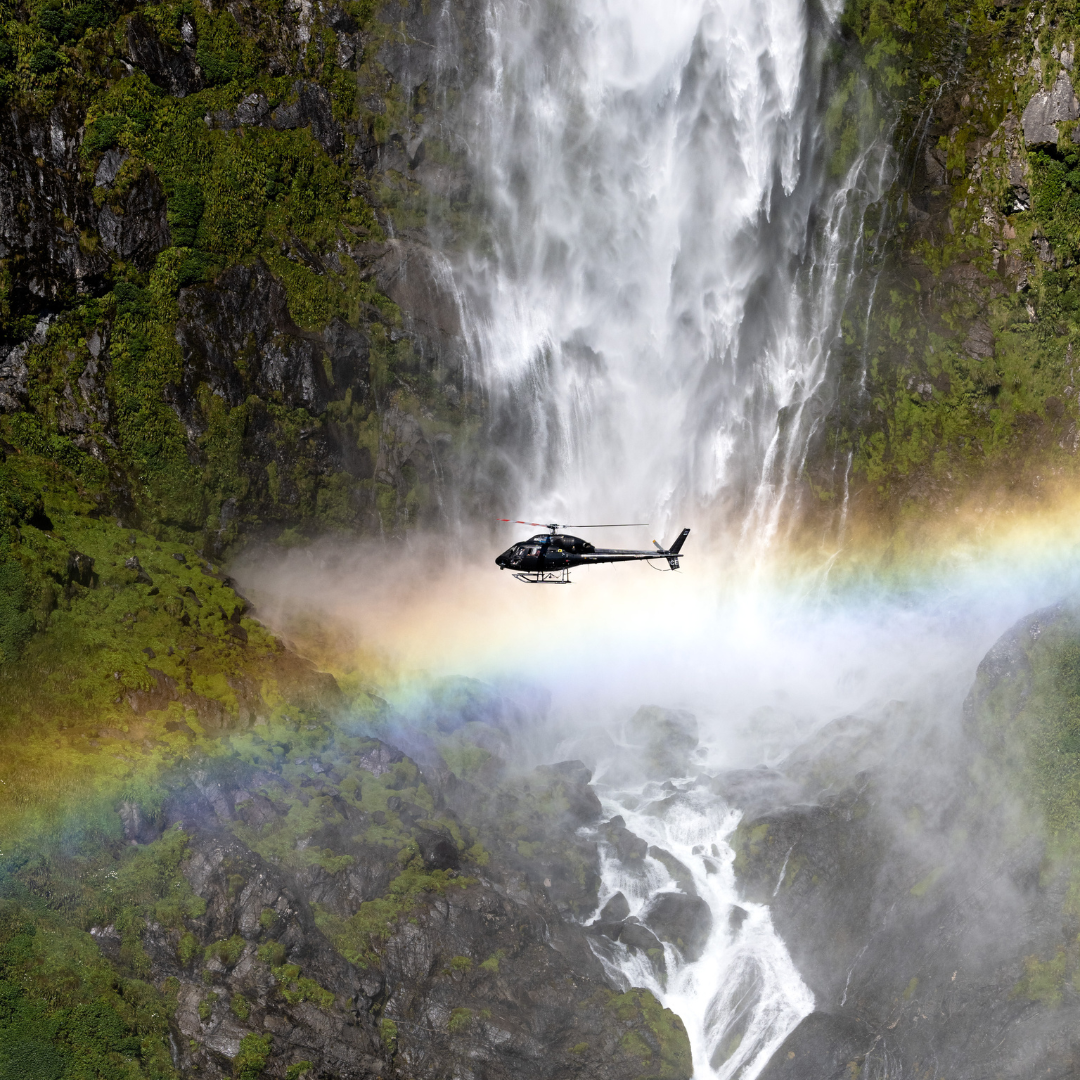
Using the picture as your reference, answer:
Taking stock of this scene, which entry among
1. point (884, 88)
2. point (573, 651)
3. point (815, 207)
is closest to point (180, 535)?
point (573, 651)

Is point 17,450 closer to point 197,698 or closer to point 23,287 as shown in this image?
point 23,287

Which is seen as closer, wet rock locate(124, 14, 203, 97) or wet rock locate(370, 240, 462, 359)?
wet rock locate(124, 14, 203, 97)

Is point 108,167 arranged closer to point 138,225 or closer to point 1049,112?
point 138,225

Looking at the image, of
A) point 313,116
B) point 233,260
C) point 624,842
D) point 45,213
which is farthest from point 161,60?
point 624,842

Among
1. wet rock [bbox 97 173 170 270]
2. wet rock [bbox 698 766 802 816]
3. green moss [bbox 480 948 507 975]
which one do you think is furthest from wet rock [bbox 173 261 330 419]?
green moss [bbox 480 948 507 975]

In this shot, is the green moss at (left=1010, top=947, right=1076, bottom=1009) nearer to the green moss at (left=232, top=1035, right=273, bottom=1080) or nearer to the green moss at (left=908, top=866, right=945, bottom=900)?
the green moss at (left=908, top=866, right=945, bottom=900)

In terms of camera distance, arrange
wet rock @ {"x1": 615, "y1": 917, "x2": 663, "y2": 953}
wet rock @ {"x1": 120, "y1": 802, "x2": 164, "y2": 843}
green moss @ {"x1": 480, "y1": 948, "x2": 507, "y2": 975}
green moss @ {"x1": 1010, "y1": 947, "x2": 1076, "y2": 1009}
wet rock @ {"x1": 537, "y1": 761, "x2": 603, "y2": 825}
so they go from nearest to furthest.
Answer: green moss @ {"x1": 1010, "y1": 947, "x2": 1076, "y2": 1009} < wet rock @ {"x1": 120, "y1": 802, "x2": 164, "y2": 843} < green moss @ {"x1": 480, "y1": 948, "x2": 507, "y2": 975} < wet rock @ {"x1": 615, "y1": 917, "x2": 663, "y2": 953} < wet rock @ {"x1": 537, "y1": 761, "x2": 603, "y2": 825}

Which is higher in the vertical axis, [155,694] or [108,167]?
[108,167]
